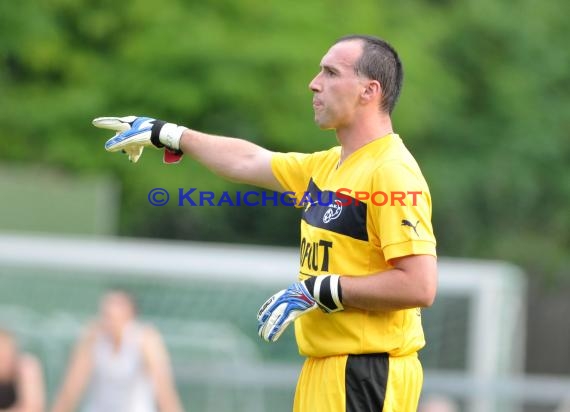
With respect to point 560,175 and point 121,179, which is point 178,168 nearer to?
point 121,179

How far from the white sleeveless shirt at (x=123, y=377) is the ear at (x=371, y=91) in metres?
4.94

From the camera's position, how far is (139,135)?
5.32 meters

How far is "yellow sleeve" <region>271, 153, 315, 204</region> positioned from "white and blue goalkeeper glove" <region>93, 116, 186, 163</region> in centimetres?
43

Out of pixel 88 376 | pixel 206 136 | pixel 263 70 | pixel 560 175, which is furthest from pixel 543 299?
pixel 206 136

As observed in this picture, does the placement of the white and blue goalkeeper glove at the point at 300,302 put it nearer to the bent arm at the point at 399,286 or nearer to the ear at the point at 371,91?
the bent arm at the point at 399,286

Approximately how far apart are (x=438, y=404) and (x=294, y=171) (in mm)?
4610

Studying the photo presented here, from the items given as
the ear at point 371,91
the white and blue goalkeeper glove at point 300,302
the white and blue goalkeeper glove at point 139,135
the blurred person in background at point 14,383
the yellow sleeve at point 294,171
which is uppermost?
the ear at point 371,91

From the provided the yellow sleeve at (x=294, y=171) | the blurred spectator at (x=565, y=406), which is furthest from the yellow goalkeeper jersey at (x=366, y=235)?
the blurred spectator at (x=565, y=406)

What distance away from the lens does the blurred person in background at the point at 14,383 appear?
356 inches

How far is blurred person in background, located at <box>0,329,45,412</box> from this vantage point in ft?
29.7

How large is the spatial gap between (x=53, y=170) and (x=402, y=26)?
5447 millimetres

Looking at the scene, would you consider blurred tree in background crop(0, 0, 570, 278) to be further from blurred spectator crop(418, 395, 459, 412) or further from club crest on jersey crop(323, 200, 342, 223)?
club crest on jersey crop(323, 200, 342, 223)

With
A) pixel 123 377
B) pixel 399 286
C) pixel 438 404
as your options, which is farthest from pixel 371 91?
pixel 123 377

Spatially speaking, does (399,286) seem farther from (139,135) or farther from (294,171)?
(139,135)
